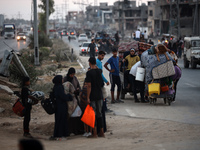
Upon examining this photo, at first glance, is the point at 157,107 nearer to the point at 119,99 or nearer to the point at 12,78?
the point at 119,99

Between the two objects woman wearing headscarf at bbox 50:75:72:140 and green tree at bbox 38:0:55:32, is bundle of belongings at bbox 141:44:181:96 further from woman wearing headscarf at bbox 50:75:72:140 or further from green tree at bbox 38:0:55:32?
green tree at bbox 38:0:55:32

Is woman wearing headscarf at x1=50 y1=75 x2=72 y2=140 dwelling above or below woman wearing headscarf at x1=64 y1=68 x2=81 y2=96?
below

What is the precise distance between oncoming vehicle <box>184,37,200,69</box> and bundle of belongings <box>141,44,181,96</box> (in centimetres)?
1418

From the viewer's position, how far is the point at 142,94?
45.9 feet

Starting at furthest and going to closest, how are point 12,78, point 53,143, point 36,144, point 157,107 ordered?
point 12,78, point 157,107, point 53,143, point 36,144

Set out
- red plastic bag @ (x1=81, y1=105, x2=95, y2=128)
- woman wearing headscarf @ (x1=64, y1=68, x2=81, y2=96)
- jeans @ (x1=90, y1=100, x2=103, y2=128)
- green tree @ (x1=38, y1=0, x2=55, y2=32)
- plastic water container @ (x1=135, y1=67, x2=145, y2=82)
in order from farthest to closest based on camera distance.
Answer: green tree @ (x1=38, y1=0, x2=55, y2=32), plastic water container @ (x1=135, y1=67, x2=145, y2=82), woman wearing headscarf @ (x1=64, y1=68, x2=81, y2=96), jeans @ (x1=90, y1=100, x2=103, y2=128), red plastic bag @ (x1=81, y1=105, x2=95, y2=128)

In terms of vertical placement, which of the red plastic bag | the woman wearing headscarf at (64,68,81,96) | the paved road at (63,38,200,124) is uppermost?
the woman wearing headscarf at (64,68,81,96)

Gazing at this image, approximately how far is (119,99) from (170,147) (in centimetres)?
713

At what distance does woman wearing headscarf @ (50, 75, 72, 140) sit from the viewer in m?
8.45

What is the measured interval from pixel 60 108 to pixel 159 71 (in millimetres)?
5257

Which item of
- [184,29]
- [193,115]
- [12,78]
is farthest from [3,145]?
[184,29]

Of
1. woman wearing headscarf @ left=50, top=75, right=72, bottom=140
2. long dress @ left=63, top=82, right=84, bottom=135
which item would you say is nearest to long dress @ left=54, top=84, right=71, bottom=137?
woman wearing headscarf @ left=50, top=75, right=72, bottom=140

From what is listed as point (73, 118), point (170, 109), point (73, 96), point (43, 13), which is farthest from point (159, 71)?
point (43, 13)

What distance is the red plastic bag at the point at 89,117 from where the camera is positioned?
8.55 meters
